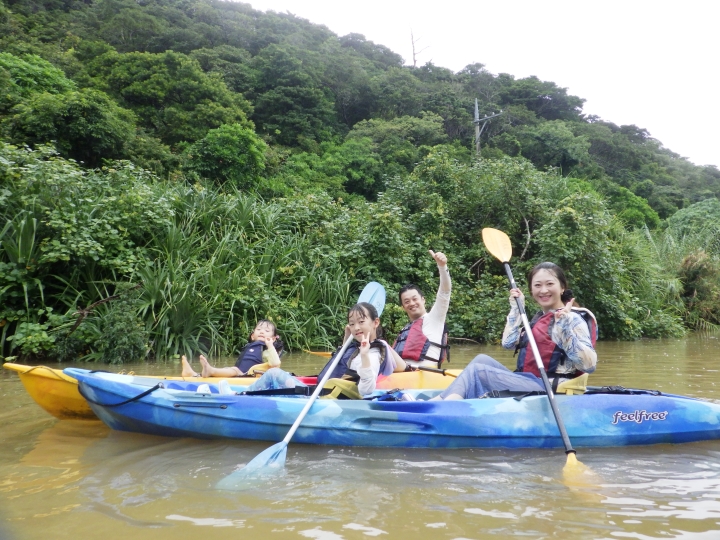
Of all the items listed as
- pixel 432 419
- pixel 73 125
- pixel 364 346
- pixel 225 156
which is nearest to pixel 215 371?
pixel 364 346

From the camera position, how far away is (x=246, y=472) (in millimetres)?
2758

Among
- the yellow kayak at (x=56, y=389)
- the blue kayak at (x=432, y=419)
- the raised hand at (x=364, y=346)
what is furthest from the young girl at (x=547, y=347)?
the yellow kayak at (x=56, y=389)

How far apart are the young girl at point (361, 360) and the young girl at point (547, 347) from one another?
0.45 meters

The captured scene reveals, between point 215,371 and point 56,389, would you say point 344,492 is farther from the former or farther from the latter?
point 215,371

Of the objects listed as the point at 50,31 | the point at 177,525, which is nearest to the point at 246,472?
the point at 177,525

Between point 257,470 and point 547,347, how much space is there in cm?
176

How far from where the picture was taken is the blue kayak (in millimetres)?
3270

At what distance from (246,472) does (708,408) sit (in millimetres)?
2579

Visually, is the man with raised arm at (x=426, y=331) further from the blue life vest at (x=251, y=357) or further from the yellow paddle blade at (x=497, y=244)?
the blue life vest at (x=251, y=357)

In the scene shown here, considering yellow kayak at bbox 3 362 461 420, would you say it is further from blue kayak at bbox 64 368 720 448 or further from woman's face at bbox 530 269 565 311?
woman's face at bbox 530 269 565 311

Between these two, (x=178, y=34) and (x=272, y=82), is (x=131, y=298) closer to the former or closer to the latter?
(x=272, y=82)

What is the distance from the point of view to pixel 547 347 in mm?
3514

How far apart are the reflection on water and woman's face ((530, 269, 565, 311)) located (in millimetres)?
820

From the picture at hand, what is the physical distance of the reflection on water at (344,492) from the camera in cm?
212
